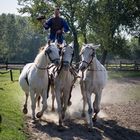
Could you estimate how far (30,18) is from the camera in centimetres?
5222

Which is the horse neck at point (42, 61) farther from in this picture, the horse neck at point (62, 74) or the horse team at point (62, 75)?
the horse neck at point (62, 74)

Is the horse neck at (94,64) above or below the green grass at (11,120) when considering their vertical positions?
above

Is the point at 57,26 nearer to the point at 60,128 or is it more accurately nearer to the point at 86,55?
the point at 86,55

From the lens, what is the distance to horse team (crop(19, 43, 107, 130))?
11742 mm

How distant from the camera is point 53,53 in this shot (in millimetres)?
11625

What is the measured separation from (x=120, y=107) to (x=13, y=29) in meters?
100

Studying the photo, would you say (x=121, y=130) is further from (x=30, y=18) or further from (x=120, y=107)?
(x=30, y=18)

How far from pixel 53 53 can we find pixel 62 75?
1030 millimetres

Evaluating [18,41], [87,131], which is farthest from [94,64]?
[18,41]

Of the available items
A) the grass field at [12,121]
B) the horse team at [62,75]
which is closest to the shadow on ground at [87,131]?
the horse team at [62,75]

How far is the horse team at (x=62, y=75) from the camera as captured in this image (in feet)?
38.5

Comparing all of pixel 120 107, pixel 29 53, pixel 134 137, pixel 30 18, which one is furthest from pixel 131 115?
pixel 29 53

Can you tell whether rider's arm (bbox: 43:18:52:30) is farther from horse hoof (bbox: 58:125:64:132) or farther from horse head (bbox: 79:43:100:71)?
horse hoof (bbox: 58:125:64:132)

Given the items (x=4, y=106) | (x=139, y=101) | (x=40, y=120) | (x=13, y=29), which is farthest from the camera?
(x=13, y=29)
